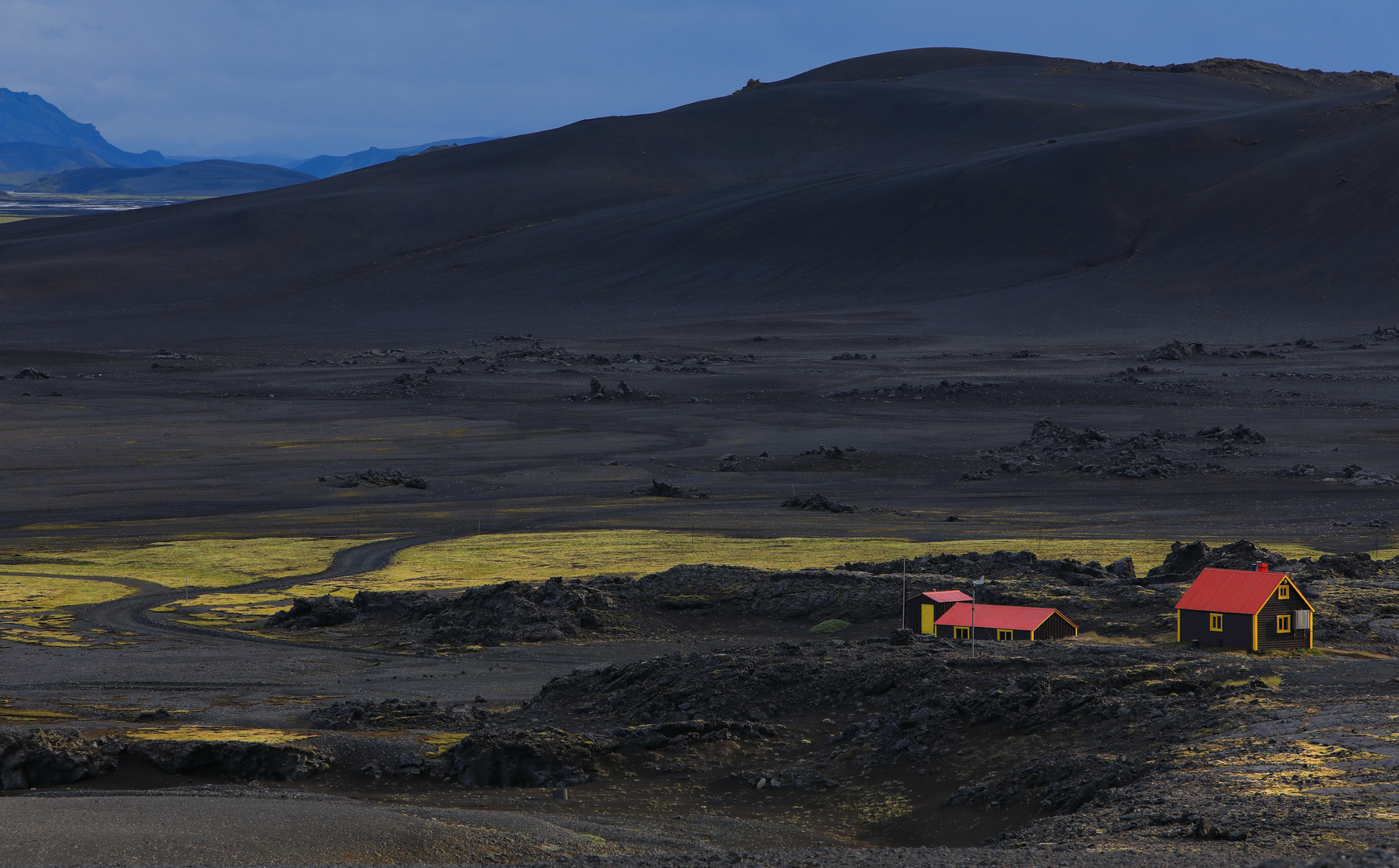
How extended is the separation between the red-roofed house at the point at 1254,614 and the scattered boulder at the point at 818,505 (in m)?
23.4

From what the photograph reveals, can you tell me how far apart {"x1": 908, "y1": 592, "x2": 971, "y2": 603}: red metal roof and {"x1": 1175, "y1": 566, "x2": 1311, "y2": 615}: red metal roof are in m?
3.94

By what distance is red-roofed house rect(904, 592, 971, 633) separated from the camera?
26.0m

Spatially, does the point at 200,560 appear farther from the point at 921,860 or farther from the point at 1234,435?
the point at 1234,435

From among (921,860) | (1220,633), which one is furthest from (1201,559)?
(921,860)

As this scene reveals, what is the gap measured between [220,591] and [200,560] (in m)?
4.24

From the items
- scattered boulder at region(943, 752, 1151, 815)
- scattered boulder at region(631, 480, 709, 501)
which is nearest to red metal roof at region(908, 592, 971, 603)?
scattered boulder at region(943, 752, 1151, 815)

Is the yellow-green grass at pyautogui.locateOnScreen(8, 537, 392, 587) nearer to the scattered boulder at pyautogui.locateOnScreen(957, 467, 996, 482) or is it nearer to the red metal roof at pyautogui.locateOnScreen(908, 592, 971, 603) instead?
the red metal roof at pyautogui.locateOnScreen(908, 592, 971, 603)

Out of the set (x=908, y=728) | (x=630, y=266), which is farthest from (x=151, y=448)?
(x=630, y=266)

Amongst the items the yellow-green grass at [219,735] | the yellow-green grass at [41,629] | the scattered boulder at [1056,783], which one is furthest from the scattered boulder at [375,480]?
the scattered boulder at [1056,783]

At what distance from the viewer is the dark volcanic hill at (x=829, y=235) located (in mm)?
117312

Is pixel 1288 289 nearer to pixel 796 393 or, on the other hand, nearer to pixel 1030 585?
pixel 796 393

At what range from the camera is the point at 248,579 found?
119 ft

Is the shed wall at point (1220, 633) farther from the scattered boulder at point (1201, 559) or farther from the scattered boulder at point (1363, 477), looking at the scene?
the scattered boulder at point (1363, 477)

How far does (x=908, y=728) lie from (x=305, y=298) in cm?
12528
